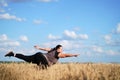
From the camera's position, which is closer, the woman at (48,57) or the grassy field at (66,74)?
the grassy field at (66,74)

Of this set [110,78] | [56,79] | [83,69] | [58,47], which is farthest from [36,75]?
[58,47]

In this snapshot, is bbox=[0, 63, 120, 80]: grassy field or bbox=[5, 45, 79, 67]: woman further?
bbox=[5, 45, 79, 67]: woman

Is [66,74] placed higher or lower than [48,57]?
lower

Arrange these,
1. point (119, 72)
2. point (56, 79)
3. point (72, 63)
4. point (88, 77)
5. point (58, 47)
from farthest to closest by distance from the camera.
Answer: point (58, 47)
point (72, 63)
point (119, 72)
point (56, 79)
point (88, 77)

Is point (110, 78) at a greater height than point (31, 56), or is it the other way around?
point (31, 56)

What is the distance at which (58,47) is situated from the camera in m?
12.2

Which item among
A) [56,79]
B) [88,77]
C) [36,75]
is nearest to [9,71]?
[36,75]

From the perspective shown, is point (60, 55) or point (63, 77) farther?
point (60, 55)

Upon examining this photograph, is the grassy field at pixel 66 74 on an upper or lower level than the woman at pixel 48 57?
lower

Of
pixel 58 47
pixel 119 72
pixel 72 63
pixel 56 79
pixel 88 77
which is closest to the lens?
pixel 88 77

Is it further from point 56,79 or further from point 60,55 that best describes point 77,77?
point 60,55

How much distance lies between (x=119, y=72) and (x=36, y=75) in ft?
7.54

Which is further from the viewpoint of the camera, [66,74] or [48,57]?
[48,57]

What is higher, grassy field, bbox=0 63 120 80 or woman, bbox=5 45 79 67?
woman, bbox=5 45 79 67
